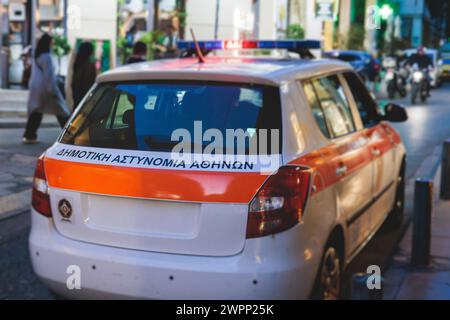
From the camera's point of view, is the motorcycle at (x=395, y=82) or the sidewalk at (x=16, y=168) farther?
the motorcycle at (x=395, y=82)

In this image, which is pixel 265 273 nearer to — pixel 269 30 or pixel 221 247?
pixel 221 247

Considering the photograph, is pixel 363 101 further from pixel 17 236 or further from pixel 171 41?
pixel 171 41

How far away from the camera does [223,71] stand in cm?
399

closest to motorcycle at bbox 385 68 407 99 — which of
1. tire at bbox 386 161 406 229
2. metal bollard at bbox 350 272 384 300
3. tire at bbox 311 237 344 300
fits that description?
tire at bbox 386 161 406 229

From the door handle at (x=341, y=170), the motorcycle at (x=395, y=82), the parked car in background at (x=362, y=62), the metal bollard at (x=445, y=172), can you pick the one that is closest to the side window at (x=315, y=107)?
the door handle at (x=341, y=170)

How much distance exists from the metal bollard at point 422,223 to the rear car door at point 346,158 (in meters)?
0.43

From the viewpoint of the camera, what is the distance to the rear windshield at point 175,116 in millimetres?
3801

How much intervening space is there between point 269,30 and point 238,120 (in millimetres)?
25282

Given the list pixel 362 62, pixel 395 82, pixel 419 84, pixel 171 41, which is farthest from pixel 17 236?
pixel 362 62

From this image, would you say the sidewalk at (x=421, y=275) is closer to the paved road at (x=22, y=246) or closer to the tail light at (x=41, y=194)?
the paved road at (x=22, y=246)

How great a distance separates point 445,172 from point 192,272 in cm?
509

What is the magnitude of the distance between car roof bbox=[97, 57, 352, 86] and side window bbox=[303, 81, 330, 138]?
0.25ft

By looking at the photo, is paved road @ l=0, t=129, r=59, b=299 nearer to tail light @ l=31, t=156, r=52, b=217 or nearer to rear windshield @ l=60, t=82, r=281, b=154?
tail light @ l=31, t=156, r=52, b=217

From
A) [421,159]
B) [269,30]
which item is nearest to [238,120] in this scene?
[421,159]
